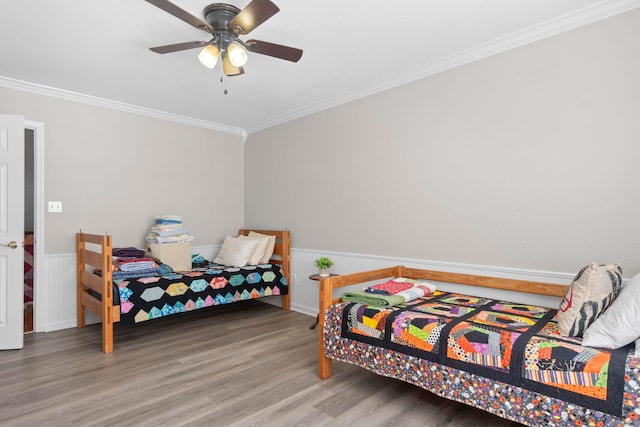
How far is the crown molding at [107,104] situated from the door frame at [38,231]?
33 cm

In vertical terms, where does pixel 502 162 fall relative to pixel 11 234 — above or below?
above

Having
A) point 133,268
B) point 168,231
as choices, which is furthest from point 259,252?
point 133,268

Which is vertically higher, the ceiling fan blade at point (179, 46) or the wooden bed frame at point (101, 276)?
the ceiling fan blade at point (179, 46)

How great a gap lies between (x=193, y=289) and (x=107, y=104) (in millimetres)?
2199

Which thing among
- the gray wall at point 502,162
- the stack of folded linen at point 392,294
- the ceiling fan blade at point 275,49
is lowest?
the stack of folded linen at point 392,294

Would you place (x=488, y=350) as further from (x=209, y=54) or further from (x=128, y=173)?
(x=128, y=173)

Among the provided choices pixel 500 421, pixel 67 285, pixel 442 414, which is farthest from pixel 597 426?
pixel 67 285

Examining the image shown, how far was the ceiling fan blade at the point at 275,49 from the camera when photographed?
228 centimetres

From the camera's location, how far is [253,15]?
1971 mm

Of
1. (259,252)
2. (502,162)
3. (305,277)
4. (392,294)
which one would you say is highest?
(502,162)

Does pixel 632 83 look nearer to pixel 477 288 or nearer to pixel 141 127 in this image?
pixel 477 288

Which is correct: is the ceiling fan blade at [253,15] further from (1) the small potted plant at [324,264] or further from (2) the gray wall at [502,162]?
(1) the small potted plant at [324,264]

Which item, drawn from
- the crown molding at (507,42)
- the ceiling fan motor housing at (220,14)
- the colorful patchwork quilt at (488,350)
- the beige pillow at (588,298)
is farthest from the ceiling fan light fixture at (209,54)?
the beige pillow at (588,298)

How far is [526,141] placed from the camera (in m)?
2.62
